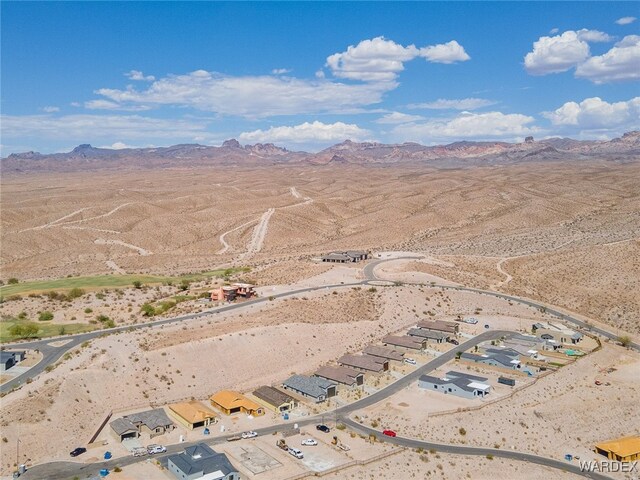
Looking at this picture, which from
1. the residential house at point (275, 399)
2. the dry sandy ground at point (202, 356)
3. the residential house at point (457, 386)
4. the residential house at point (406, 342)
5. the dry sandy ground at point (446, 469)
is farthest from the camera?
the residential house at point (406, 342)

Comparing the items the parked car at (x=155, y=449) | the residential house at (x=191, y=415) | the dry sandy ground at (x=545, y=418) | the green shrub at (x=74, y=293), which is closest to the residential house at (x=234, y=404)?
the residential house at (x=191, y=415)

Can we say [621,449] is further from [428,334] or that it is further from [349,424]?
[428,334]

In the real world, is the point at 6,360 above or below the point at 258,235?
below

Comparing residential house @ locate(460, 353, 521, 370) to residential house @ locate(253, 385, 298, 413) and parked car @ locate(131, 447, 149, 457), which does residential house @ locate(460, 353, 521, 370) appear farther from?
parked car @ locate(131, 447, 149, 457)

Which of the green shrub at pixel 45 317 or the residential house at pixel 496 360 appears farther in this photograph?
the green shrub at pixel 45 317

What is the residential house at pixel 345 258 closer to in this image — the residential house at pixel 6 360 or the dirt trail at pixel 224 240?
the dirt trail at pixel 224 240

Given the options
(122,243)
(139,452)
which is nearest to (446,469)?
(139,452)
